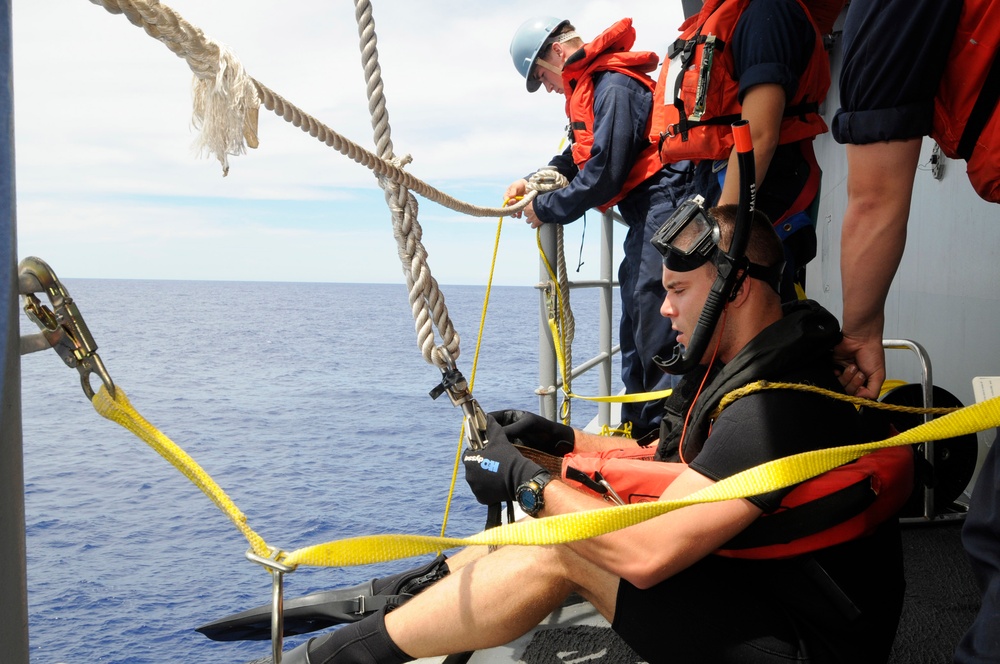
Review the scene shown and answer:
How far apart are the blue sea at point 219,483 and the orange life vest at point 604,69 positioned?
7.85ft

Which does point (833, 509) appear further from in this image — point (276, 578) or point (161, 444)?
point (161, 444)

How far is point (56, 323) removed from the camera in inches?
35.9

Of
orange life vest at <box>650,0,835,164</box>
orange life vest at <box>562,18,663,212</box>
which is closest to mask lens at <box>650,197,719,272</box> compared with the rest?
orange life vest at <box>650,0,835,164</box>

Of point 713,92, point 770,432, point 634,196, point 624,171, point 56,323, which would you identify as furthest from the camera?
point 634,196

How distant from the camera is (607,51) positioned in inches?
125

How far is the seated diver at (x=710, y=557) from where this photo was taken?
54.4 inches

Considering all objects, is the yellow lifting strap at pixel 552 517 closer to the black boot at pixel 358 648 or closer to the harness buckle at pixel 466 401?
the harness buckle at pixel 466 401

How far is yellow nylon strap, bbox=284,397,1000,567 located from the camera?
1093 mm

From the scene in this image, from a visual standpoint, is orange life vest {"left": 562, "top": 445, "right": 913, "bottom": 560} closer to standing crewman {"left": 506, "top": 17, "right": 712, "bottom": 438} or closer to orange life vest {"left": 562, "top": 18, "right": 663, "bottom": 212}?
standing crewman {"left": 506, "top": 17, "right": 712, "bottom": 438}

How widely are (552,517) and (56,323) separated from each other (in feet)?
2.34

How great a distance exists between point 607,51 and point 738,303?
189cm

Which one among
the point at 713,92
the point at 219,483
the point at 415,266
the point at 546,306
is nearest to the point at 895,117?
the point at 415,266

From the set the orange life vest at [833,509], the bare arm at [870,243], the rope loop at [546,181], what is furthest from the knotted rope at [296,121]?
the rope loop at [546,181]

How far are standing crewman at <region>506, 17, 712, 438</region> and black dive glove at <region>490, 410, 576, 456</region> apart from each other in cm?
85
